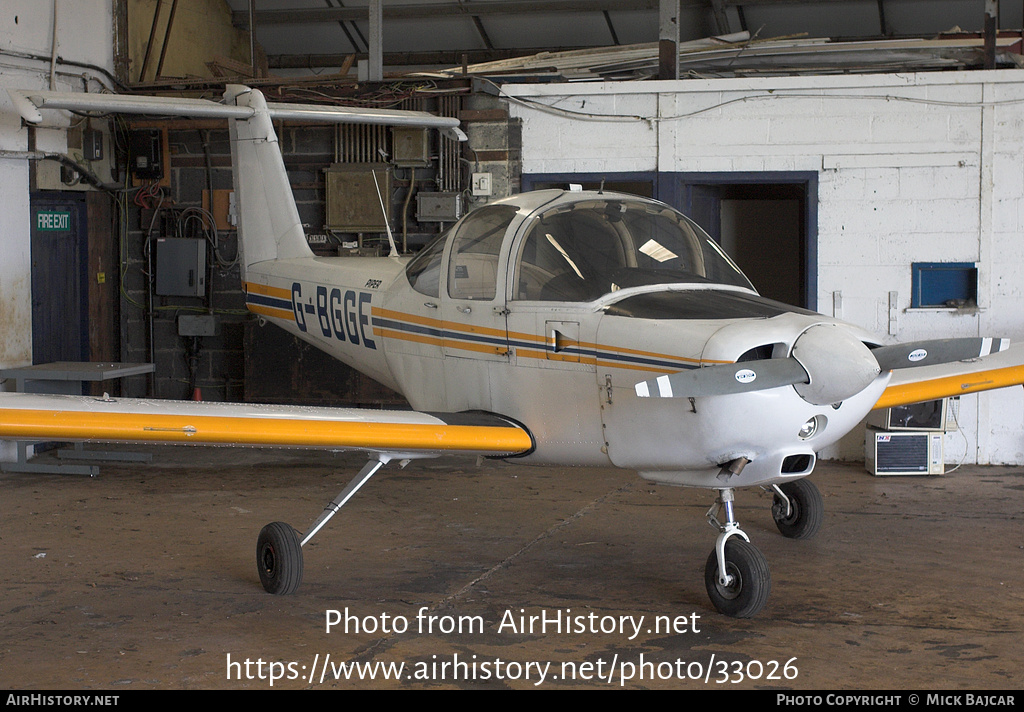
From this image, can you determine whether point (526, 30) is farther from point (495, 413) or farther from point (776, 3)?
point (495, 413)

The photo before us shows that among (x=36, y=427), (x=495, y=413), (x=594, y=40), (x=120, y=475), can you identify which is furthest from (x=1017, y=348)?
(x=594, y=40)

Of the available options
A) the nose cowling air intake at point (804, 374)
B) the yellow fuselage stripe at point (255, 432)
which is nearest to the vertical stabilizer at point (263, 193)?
the yellow fuselage stripe at point (255, 432)

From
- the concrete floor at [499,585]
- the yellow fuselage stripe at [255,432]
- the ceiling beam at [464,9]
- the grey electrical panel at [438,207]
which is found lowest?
the concrete floor at [499,585]

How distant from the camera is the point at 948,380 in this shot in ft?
16.1

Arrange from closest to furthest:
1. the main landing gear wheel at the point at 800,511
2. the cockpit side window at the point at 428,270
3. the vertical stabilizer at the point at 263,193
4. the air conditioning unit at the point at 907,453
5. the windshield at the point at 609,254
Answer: the windshield at the point at 609,254
the cockpit side window at the point at 428,270
the main landing gear wheel at the point at 800,511
the vertical stabilizer at the point at 263,193
the air conditioning unit at the point at 907,453

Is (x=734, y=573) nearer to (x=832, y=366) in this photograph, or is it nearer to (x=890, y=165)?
(x=832, y=366)

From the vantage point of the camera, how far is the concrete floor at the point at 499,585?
3.64m

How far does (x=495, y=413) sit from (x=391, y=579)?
37.8 inches

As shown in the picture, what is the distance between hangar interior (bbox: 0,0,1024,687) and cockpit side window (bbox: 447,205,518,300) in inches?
79.1

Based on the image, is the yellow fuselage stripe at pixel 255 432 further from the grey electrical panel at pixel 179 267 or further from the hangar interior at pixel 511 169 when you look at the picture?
the grey electrical panel at pixel 179 267

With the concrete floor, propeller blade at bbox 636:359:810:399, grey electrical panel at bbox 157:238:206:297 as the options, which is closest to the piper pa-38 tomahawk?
propeller blade at bbox 636:359:810:399

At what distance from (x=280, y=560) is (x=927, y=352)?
9.73 feet

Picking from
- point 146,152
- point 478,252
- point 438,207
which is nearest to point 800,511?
point 478,252

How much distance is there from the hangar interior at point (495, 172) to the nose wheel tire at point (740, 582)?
259 cm
